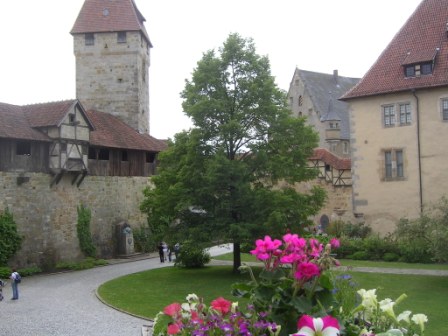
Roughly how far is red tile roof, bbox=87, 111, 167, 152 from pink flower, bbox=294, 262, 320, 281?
101 feet

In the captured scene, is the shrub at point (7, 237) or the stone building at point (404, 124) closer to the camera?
the shrub at point (7, 237)

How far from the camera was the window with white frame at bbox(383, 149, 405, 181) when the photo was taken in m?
30.6

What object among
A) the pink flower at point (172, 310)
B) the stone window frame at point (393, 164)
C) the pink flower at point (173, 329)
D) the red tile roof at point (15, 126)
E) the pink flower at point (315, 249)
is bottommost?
the pink flower at point (173, 329)

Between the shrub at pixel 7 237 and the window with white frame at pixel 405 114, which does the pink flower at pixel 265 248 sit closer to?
the shrub at pixel 7 237

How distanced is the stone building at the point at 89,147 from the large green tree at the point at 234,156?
8.06m

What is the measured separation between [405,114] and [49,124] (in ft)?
62.5

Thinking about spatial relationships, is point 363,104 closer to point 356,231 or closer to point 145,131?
point 356,231

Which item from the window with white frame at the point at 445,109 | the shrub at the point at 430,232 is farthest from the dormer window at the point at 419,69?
the shrub at the point at 430,232

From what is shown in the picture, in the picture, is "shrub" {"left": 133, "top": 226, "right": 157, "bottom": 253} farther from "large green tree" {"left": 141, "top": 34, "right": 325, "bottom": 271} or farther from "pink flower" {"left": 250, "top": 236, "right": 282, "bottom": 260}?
"pink flower" {"left": 250, "top": 236, "right": 282, "bottom": 260}

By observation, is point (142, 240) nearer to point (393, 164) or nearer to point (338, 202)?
point (338, 202)

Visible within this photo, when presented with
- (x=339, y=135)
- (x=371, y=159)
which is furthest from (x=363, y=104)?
(x=339, y=135)

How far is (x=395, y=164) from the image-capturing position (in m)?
30.7

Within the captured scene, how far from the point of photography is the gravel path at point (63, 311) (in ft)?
52.7

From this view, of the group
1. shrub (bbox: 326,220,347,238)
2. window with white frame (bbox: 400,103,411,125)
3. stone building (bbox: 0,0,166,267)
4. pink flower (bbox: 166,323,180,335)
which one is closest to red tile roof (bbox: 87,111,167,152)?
stone building (bbox: 0,0,166,267)
